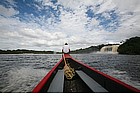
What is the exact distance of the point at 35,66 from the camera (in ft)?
16.0

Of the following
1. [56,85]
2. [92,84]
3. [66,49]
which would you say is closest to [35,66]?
[66,49]

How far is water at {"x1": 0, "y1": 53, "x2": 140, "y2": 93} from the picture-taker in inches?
119

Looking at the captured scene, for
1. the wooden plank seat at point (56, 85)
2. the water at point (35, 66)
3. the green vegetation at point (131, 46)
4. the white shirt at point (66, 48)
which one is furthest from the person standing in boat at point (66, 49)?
the green vegetation at point (131, 46)

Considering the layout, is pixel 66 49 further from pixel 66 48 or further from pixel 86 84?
pixel 86 84

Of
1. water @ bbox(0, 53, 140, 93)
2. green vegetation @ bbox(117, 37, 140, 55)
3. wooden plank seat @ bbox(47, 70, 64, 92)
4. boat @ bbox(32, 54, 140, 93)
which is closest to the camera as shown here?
boat @ bbox(32, 54, 140, 93)

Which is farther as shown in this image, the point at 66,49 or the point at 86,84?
the point at 66,49

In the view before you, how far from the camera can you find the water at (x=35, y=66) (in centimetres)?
302

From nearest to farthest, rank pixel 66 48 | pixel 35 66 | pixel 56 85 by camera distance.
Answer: pixel 56 85, pixel 66 48, pixel 35 66

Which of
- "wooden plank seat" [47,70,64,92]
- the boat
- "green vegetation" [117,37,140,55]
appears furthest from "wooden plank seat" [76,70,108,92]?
"green vegetation" [117,37,140,55]

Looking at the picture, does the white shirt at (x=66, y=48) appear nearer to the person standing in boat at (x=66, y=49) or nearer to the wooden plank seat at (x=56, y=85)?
the person standing in boat at (x=66, y=49)

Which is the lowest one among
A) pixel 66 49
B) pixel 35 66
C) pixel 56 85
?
pixel 35 66

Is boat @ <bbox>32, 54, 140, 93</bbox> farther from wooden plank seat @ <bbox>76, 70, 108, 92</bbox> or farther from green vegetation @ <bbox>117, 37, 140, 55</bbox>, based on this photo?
green vegetation @ <bbox>117, 37, 140, 55</bbox>

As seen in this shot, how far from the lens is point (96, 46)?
2725 mm
